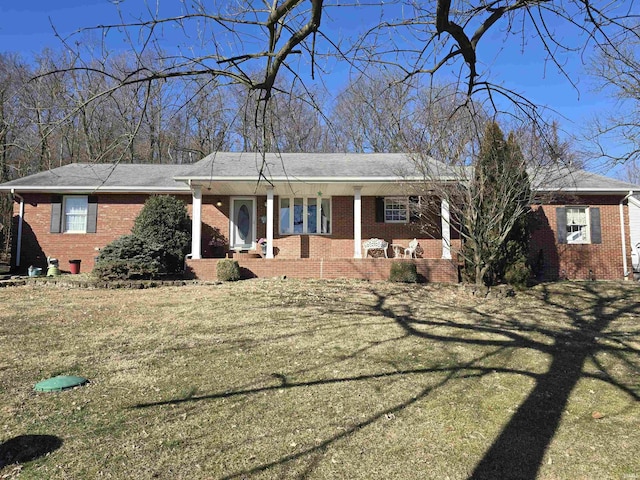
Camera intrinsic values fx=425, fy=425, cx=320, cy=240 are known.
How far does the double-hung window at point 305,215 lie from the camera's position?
15.1m

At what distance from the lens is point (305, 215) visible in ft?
49.7

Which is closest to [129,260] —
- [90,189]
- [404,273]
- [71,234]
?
[90,189]

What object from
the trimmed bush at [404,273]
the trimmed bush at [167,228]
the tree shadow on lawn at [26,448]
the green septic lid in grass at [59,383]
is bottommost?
the tree shadow on lawn at [26,448]

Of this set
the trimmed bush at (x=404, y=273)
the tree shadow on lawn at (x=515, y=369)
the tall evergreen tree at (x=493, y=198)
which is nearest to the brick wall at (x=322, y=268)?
the trimmed bush at (x=404, y=273)

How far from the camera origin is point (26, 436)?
3482 mm

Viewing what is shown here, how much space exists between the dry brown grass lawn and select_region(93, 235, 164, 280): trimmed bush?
274 centimetres

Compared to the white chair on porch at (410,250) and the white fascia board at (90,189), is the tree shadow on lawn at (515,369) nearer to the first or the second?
the white chair on porch at (410,250)

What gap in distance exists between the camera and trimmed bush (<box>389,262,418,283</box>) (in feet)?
39.2

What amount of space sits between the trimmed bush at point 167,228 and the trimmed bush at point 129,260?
884 millimetres

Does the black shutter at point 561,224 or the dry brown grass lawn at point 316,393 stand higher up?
the black shutter at point 561,224

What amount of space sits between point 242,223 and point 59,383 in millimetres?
11078

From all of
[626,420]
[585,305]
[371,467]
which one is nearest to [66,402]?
[371,467]

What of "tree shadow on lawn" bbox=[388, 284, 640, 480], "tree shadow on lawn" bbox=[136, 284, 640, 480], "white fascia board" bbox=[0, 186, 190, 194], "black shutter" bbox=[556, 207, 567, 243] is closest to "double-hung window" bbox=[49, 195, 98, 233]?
"white fascia board" bbox=[0, 186, 190, 194]

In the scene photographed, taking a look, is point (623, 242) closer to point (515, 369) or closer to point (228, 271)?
point (515, 369)
